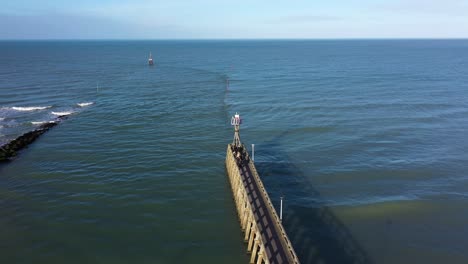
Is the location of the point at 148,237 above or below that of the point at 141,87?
below

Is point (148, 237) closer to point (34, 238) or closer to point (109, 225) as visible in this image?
Answer: point (109, 225)

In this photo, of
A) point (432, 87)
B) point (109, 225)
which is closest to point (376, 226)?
point (109, 225)

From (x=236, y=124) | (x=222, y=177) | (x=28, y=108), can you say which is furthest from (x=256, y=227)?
(x=28, y=108)

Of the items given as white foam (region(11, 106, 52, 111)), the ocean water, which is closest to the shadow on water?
the ocean water

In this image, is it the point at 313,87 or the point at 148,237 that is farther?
the point at 313,87

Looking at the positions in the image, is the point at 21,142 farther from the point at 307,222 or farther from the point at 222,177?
the point at 307,222

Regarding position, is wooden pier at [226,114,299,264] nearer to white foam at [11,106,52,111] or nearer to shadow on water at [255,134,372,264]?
shadow on water at [255,134,372,264]
